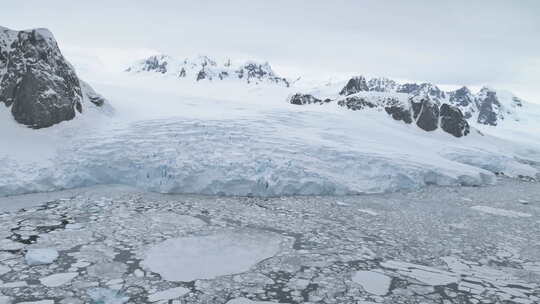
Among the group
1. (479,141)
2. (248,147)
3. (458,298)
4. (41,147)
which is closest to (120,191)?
(41,147)

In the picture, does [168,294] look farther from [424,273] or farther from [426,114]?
[426,114]

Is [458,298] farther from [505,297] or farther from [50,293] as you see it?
[50,293]

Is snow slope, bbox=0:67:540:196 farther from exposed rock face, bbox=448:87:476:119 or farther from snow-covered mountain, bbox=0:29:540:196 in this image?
exposed rock face, bbox=448:87:476:119

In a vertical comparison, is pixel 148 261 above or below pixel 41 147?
below

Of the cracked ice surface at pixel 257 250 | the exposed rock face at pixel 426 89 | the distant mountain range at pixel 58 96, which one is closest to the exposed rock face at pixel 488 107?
the exposed rock face at pixel 426 89

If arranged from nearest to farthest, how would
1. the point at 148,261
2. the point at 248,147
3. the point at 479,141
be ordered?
the point at 148,261 < the point at 248,147 < the point at 479,141

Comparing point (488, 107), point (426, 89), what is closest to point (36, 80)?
point (488, 107)
